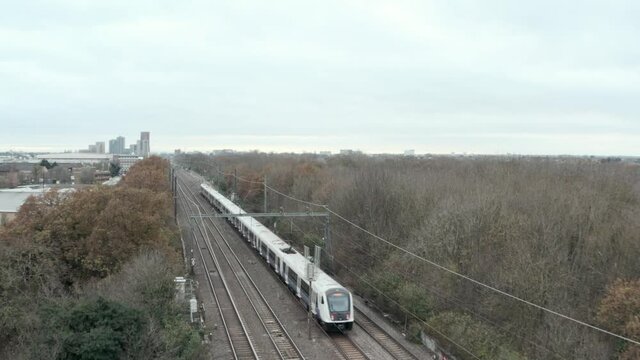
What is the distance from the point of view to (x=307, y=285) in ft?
80.4

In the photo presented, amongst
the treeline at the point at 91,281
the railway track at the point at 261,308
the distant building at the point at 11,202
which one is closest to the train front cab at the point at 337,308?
the railway track at the point at 261,308

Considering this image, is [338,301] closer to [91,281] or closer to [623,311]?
[623,311]

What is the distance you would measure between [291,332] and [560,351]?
419 inches

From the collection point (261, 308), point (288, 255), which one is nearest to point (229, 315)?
point (261, 308)

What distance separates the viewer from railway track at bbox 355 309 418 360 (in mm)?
19656

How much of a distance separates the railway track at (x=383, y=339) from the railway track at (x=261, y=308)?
140 inches

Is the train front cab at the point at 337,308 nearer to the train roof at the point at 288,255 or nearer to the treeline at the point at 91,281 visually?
the train roof at the point at 288,255

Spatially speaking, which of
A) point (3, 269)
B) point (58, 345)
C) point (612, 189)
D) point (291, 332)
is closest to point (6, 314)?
point (3, 269)

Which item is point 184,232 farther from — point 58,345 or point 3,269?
point 58,345

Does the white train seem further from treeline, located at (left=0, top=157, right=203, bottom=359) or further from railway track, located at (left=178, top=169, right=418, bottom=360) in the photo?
treeline, located at (left=0, top=157, right=203, bottom=359)

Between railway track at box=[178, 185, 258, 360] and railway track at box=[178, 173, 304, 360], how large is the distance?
85cm

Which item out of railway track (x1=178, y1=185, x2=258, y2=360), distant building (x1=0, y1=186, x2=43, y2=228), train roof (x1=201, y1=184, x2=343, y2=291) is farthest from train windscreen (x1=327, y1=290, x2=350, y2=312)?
distant building (x1=0, y1=186, x2=43, y2=228)

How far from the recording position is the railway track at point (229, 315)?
65.3 ft

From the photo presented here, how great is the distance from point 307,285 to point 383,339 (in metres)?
4.80
